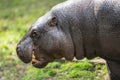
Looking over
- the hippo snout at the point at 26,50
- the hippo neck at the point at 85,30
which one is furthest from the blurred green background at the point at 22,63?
the hippo snout at the point at 26,50

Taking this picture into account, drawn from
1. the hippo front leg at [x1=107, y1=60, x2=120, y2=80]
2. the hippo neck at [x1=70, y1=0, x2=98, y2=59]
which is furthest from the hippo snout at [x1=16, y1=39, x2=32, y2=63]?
the hippo front leg at [x1=107, y1=60, x2=120, y2=80]

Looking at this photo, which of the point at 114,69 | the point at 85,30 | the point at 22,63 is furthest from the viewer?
the point at 22,63

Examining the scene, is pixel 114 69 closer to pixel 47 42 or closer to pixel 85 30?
pixel 85 30

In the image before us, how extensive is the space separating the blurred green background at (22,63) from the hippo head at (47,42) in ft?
4.73

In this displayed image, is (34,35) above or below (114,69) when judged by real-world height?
above

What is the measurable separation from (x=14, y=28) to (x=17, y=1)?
2.49m

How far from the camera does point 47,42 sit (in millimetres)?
5926

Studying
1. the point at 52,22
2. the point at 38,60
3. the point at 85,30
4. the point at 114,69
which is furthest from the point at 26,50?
the point at 114,69

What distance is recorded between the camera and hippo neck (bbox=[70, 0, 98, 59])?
5.83 meters

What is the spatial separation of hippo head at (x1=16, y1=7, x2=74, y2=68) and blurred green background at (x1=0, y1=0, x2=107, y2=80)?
1441 mm

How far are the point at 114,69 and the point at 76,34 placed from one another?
0.78 m

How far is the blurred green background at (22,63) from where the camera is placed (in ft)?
25.1

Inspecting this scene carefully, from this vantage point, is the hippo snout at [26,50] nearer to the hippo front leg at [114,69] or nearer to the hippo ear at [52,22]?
the hippo ear at [52,22]

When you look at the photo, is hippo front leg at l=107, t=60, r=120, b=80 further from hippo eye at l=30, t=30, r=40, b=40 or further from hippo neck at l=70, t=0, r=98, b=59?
hippo eye at l=30, t=30, r=40, b=40
